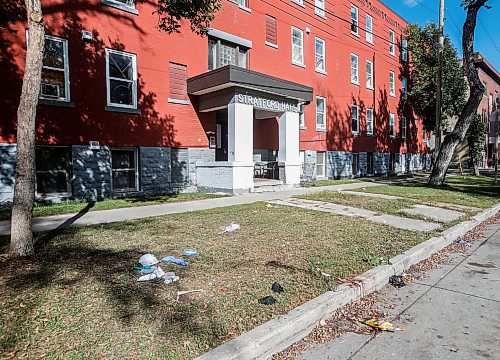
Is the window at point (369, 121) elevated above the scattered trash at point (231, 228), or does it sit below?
above

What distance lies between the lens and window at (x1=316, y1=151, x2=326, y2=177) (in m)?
20.5

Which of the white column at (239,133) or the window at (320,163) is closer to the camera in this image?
the white column at (239,133)

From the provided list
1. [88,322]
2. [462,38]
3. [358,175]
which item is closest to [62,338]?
[88,322]

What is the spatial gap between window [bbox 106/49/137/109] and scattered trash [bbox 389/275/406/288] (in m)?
10.4

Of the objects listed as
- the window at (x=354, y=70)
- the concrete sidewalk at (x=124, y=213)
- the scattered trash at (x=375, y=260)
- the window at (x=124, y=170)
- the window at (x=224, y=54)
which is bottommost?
the scattered trash at (x=375, y=260)

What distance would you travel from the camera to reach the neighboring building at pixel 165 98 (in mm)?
10352

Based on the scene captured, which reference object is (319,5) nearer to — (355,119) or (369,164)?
(355,119)

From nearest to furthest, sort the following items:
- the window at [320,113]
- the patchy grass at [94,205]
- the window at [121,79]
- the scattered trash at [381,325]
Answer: the scattered trash at [381,325], the patchy grass at [94,205], the window at [121,79], the window at [320,113]

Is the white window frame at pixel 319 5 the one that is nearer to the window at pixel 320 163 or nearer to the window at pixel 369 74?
the window at pixel 369 74

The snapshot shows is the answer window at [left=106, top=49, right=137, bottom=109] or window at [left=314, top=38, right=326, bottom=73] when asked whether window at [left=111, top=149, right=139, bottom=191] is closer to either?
window at [left=106, top=49, right=137, bottom=109]

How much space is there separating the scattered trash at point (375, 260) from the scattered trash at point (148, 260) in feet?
9.72

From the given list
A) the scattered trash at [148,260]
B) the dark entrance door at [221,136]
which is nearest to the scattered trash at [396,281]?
the scattered trash at [148,260]

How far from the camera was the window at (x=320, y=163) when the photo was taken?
2048cm

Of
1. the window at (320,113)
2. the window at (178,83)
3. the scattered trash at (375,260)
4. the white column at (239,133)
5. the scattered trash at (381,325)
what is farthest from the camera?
the window at (320,113)
